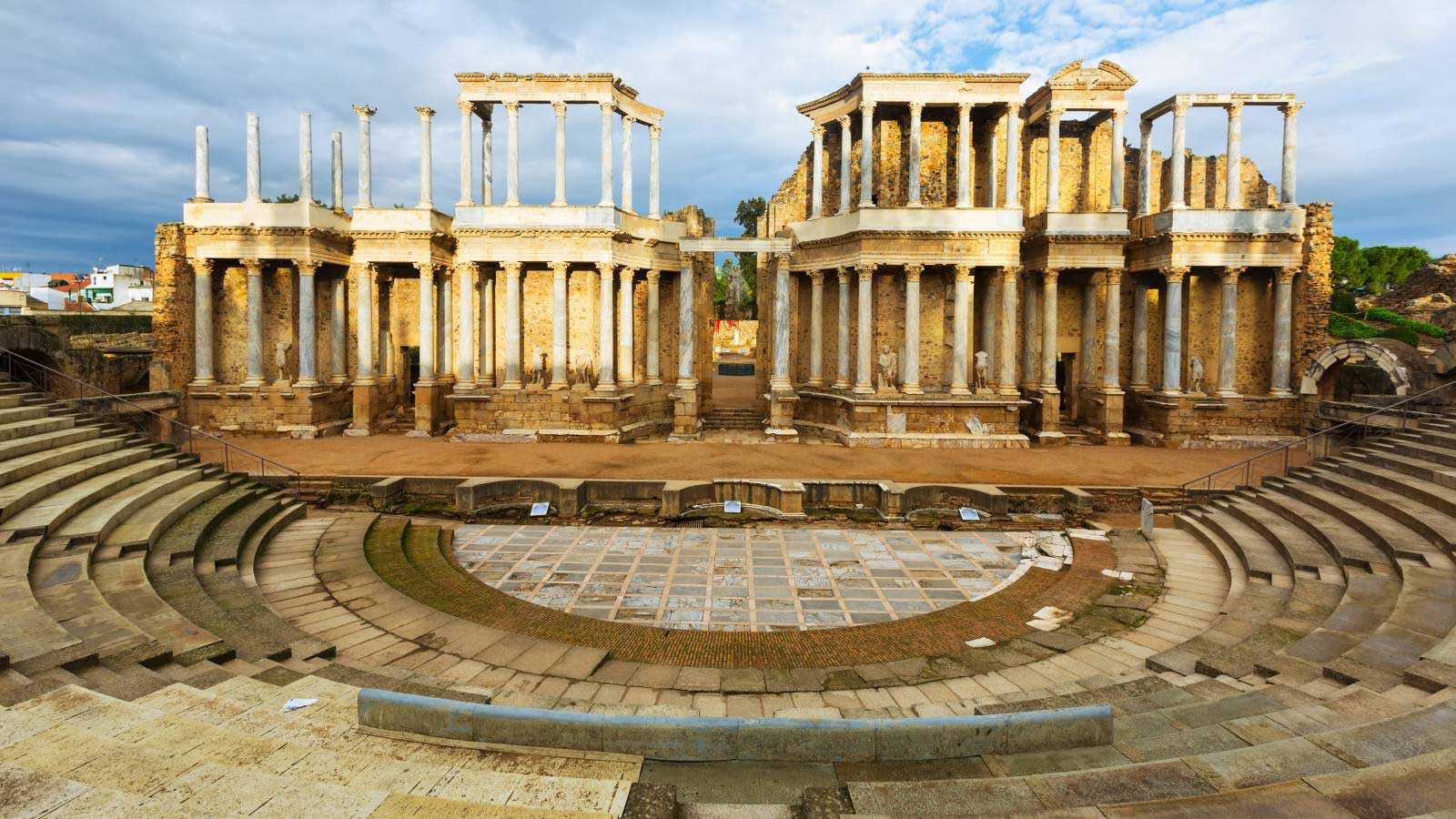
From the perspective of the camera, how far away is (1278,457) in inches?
821

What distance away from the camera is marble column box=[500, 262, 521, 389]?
2494cm

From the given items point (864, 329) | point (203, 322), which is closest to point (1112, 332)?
point (864, 329)

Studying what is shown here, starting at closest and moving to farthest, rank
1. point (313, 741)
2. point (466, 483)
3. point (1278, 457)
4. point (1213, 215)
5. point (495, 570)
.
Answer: point (313, 741), point (495, 570), point (466, 483), point (1278, 457), point (1213, 215)

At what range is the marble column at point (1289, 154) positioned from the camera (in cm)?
2325

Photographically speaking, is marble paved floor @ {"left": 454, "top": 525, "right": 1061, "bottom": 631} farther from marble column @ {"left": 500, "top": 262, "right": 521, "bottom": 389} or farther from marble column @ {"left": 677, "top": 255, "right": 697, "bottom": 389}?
marble column @ {"left": 677, "top": 255, "right": 697, "bottom": 389}

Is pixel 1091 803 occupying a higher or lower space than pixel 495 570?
higher

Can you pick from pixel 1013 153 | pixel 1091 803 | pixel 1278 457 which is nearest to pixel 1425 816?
pixel 1091 803

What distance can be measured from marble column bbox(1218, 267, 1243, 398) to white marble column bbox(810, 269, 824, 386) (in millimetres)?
14030

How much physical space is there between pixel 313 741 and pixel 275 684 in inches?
74.9

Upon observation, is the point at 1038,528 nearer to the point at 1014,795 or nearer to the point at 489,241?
the point at 1014,795

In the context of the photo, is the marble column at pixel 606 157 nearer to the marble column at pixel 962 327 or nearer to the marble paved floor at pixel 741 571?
the marble column at pixel 962 327


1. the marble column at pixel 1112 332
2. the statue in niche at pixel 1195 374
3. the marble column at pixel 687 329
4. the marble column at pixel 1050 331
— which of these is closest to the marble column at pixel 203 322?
the marble column at pixel 687 329

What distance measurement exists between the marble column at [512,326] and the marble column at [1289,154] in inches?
1075

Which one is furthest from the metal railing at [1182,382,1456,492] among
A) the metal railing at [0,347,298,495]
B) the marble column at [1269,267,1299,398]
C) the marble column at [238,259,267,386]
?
the marble column at [238,259,267,386]
